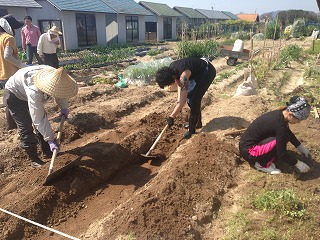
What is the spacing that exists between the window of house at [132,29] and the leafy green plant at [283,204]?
20.5m

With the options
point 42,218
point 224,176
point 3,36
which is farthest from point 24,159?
point 224,176

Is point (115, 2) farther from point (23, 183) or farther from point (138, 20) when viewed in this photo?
point (23, 183)

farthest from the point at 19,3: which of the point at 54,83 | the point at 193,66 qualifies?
the point at 54,83

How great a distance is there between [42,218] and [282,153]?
9.29ft

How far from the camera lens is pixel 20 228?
3.00m

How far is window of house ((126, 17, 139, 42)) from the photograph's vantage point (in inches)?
867

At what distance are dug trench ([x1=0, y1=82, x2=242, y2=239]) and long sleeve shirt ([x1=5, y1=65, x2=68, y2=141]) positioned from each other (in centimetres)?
64

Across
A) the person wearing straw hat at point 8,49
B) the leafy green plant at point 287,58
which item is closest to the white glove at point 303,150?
the person wearing straw hat at point 8,49

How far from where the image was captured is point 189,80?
471 centimetres

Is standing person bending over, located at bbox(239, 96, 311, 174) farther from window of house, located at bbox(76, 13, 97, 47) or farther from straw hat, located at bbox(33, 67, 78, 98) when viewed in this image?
window of house, located at bbox(76, 13, 97, 47)

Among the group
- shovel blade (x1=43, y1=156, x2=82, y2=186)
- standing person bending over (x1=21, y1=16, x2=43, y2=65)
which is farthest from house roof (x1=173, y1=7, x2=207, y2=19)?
shovel blade (x1=43, y1=156, x2=82, y2=186)

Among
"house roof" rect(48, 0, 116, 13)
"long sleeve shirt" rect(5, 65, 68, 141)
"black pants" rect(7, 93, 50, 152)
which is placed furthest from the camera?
"house roof" rect(48, 0, 116, 13)

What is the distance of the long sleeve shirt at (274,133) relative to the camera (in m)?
3.39

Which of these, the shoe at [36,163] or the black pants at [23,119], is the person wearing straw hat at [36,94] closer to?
the black pants at [23,119]
